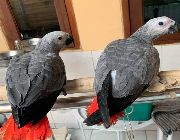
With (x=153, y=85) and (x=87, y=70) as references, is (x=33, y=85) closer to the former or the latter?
(x=153, y=85)

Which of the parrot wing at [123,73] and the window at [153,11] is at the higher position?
the parrot wing at [123,73]

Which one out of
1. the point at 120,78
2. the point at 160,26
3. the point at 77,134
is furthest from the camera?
the point at 77,134

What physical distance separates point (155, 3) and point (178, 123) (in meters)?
0.55

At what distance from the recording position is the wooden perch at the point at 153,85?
595 millimetres

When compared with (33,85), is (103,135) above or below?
below

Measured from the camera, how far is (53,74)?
0.59 meters

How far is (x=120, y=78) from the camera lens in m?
0.52

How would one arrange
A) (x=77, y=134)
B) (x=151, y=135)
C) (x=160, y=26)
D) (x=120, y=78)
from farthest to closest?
(x=77, y=134)
(x=151, y=135)
(x=160, y=26)
(x=120, y=78)

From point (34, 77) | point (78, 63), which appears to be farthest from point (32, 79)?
point (78, 63)

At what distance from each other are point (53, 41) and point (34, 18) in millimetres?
552

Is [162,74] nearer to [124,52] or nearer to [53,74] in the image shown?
[124,52]

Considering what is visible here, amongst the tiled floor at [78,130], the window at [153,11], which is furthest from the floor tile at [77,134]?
the window at [153,11]

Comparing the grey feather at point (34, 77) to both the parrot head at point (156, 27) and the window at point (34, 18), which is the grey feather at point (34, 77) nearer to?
the parrot head at point (156, 27)

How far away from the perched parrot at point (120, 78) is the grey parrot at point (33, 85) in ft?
0.33
